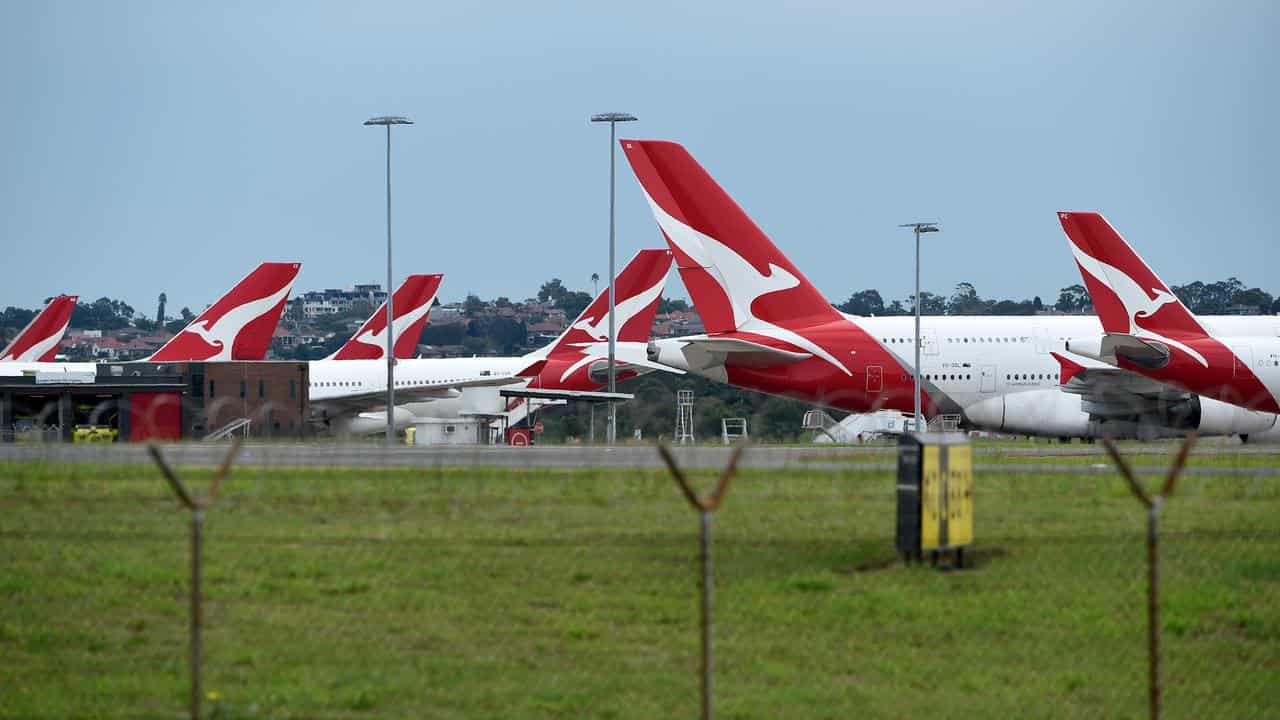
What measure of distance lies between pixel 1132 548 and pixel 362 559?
7.81 m

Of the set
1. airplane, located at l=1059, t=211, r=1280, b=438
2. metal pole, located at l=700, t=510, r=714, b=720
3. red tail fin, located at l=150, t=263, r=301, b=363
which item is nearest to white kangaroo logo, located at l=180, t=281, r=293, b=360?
red tail fin, located at l=150, t=263, r=301, b=363

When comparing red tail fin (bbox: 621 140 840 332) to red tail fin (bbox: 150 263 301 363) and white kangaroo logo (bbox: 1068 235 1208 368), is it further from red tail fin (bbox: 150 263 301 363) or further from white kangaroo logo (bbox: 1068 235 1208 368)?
red tail fin (bbox: 150 263 301 363)

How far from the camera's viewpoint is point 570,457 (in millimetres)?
27625

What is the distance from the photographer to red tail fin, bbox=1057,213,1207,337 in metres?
40.0

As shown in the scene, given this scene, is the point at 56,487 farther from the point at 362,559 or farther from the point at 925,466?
the point at 925,466

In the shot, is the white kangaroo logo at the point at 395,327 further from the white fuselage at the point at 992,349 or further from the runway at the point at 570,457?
the runway at the point at 570,457

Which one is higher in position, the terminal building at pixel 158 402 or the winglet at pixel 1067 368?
the winglet at pixel 1067 368

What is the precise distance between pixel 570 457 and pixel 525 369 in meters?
36.4

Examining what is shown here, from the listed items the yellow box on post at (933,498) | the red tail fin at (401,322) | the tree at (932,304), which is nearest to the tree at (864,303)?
the tree at (932,304)

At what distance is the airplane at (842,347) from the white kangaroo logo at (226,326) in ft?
79.0

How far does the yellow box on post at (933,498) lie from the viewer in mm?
14320

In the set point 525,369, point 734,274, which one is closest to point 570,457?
point 734,274

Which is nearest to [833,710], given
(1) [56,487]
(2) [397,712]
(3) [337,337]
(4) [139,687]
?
(2) [397,712]

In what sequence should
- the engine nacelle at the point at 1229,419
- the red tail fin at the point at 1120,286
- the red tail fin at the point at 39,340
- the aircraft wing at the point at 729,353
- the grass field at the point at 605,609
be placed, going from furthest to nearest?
the red tail fin at the point at 39,340, the engine nacelle at the point at 1229,419, the red tail fin at the point at 1120,286, the aircraft wing at the point at 729,353, the grass field at the point at 605,609
